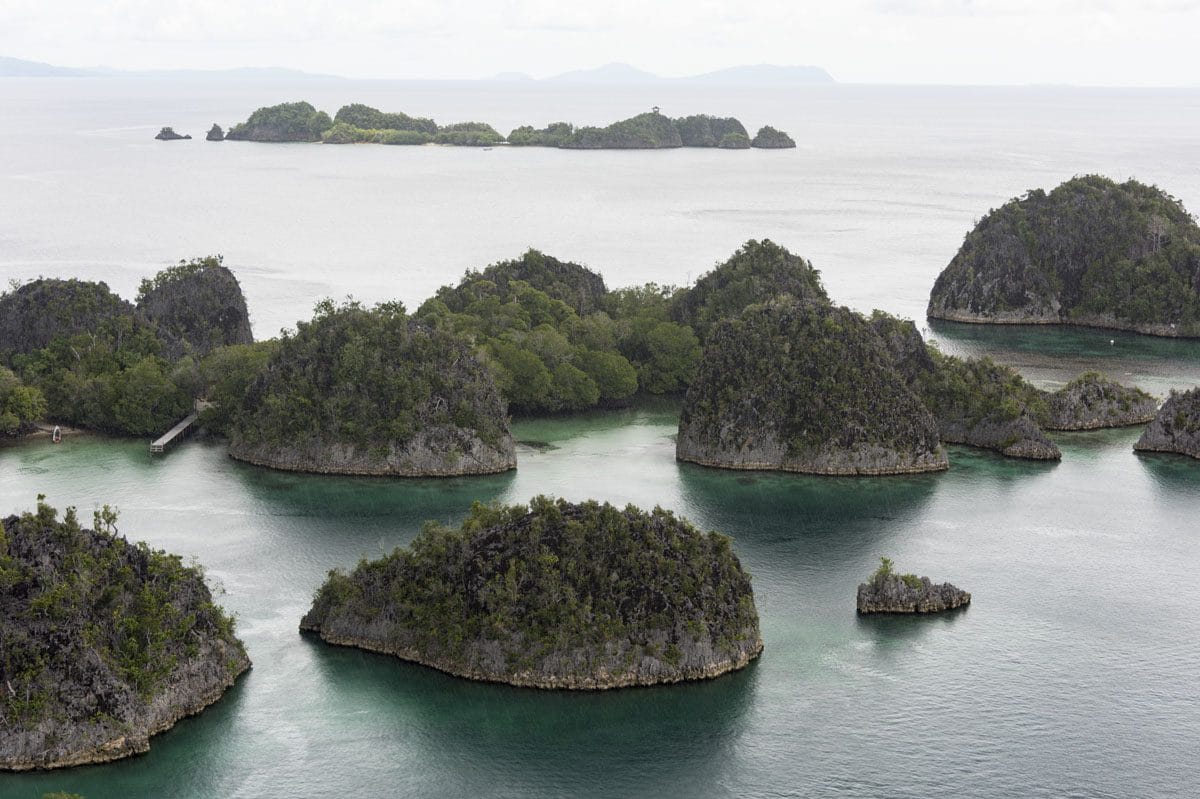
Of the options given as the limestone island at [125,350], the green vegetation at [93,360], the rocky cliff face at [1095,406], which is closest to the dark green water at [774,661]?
the limestone island at [125,350]

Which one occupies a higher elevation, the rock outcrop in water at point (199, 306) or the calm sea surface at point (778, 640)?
the rock outcrop in water at point (199, 306)

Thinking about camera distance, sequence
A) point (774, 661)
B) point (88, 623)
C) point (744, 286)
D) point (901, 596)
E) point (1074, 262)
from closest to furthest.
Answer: point (88, 623) < point (774, 661) < point (901, 596) < point (744, 286) < point (1074, 262)

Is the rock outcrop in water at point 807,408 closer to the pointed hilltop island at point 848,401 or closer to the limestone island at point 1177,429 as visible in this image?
the pointed hilltop island at point 848,401

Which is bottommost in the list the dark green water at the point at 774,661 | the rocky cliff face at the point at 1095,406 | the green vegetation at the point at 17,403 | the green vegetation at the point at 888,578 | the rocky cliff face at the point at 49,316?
the dark green water at the point at 774,661

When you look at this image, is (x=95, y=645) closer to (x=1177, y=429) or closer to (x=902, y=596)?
(x=902, y=596)

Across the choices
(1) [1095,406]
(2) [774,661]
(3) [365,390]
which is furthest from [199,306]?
(2) [774,661]

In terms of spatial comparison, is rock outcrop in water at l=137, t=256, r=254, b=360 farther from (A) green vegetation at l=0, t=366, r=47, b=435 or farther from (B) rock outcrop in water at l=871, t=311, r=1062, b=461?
(B) rock outcrop in water at l=871, t=311, r=1062, b=461
